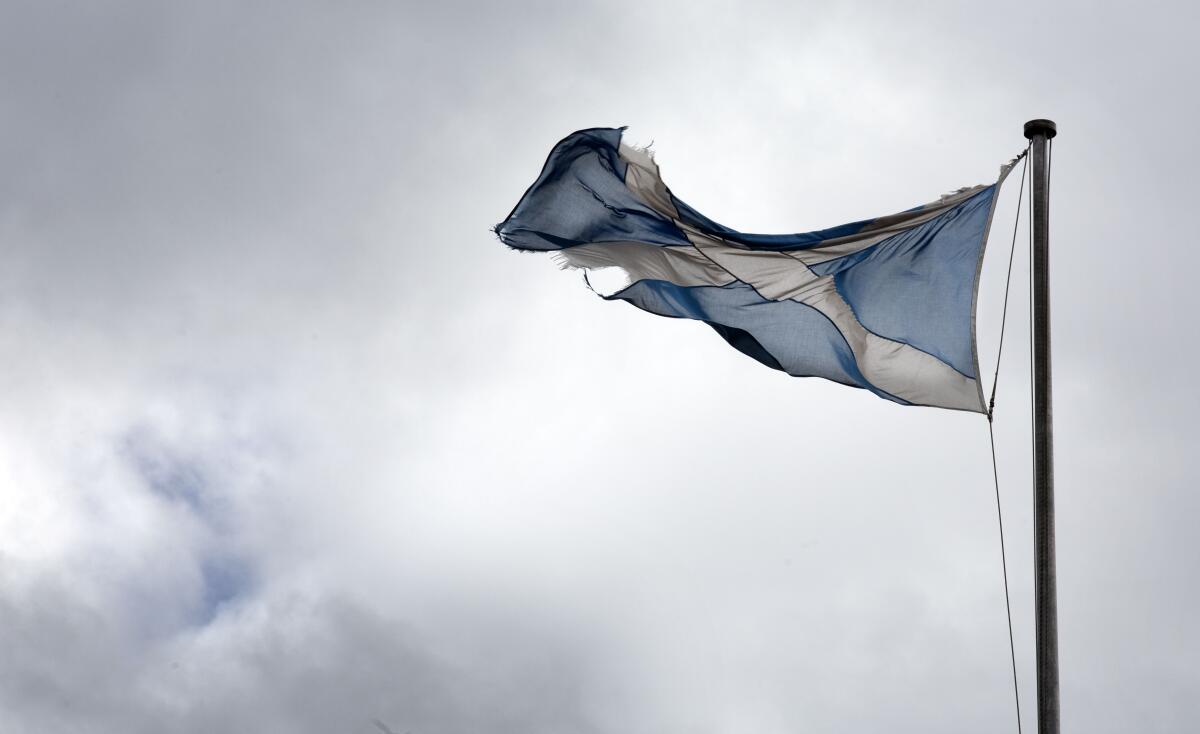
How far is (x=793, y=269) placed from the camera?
878 inches

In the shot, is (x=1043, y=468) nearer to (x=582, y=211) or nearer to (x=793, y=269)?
(x=793, y=269)

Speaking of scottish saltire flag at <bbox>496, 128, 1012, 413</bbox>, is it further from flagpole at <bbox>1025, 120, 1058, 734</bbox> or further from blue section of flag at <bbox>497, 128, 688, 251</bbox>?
flagpole at <bbox>1025, 120, 1058, 734</bbox>

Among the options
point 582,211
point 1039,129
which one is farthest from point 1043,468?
point 582,211

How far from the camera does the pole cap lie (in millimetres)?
19047

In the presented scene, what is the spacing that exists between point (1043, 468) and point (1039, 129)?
4.84 metres

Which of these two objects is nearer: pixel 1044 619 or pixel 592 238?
pixel 1044 619

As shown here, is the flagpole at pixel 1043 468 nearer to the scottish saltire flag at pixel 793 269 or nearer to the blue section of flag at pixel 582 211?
the scottish saltire flag at pixel 793 269

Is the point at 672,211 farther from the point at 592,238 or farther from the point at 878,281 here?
the point at 878,281

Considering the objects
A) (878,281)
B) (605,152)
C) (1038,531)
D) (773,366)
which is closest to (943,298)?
(878,281)

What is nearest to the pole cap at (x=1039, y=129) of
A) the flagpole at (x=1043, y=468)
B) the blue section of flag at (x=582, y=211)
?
the flagpole at (x=1043, y=468)

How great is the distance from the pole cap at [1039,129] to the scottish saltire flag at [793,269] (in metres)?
0.83

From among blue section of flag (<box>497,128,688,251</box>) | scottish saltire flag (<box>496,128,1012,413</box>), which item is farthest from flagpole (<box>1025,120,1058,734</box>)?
blue section of flag (<box>497,128,688,251</box>)

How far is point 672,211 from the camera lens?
2269 cm

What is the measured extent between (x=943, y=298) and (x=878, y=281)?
1.22m
